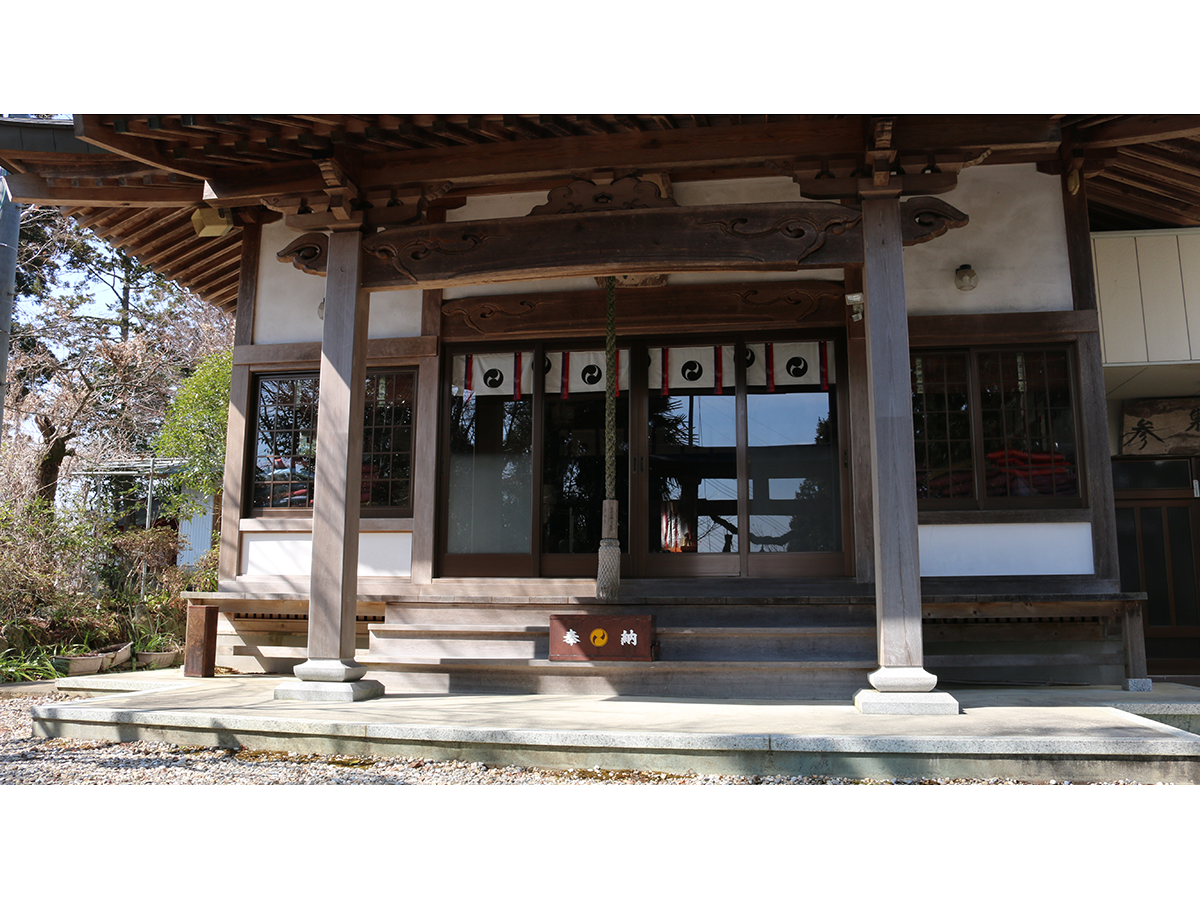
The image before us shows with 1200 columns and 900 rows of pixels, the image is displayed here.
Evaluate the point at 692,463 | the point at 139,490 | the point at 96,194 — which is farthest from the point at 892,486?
the point at 139,490

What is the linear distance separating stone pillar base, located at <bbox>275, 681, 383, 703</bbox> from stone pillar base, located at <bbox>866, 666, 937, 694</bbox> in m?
2.90

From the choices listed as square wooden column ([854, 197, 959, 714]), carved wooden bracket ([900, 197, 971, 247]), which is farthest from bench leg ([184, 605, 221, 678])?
carved wooden bracket ([900, 197, 971, 247])

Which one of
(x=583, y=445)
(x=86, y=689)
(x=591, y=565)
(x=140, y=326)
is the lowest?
(x=86, y=689)

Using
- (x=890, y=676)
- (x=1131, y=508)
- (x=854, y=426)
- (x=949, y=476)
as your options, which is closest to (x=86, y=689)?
(x=890, y=676)

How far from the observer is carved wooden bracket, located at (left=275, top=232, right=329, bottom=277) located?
5.28m

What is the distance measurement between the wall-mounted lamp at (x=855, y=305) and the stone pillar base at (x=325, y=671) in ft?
13.6

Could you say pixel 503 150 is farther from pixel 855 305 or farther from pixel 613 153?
pixel 855 305

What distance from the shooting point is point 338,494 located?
4934 mm

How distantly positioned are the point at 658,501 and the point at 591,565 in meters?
0.70

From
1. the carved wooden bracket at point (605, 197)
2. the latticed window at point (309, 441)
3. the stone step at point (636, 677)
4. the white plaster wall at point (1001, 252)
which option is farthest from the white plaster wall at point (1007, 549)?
the latticed window at point (309, 441)

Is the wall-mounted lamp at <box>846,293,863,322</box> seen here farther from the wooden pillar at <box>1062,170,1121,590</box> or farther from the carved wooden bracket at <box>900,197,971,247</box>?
the wooden pillar at <box>1062,170,1121,590</box>

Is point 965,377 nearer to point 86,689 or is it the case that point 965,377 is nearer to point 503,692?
point 503,692

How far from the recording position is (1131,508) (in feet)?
23.7

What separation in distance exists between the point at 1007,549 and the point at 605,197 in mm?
3584
